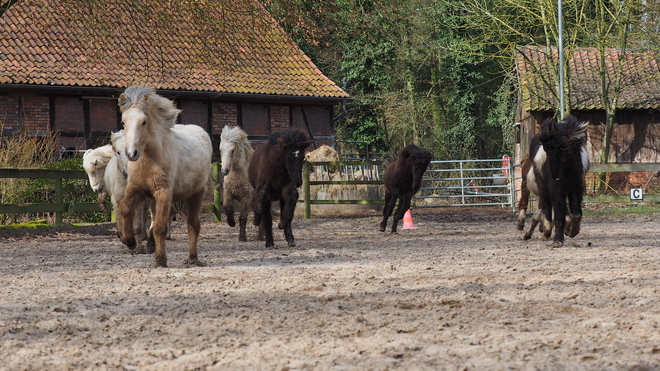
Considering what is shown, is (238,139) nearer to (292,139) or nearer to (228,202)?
(228,202)

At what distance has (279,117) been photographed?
32.5m

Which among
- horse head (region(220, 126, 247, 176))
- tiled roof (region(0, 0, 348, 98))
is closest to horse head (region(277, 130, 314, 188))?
horse head (region(220, 126, 247, 176))

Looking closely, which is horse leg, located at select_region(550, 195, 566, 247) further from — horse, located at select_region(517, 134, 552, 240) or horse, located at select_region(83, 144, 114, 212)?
horse, located at select_region(83, 144, 114, 212)

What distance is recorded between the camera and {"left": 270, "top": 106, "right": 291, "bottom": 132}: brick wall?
106ft

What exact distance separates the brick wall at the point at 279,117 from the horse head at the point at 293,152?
20024 millimetres

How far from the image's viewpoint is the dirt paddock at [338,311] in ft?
15.0

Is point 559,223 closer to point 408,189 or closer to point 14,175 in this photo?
point 408,189

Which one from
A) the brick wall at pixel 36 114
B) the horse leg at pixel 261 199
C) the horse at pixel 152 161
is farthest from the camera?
the brick wall at pixel 36 114

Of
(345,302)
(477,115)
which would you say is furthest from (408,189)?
(477,115)

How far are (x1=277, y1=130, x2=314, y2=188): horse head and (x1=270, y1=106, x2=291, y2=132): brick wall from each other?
20.0 metres

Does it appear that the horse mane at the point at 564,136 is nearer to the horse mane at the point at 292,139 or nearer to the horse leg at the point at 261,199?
the horse mane at the point at 292,139

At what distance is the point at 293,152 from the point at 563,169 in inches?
145

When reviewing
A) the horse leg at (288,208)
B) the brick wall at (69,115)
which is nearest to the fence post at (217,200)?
the horse leg at (288,208)

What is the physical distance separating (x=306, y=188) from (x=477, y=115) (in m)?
21.6
